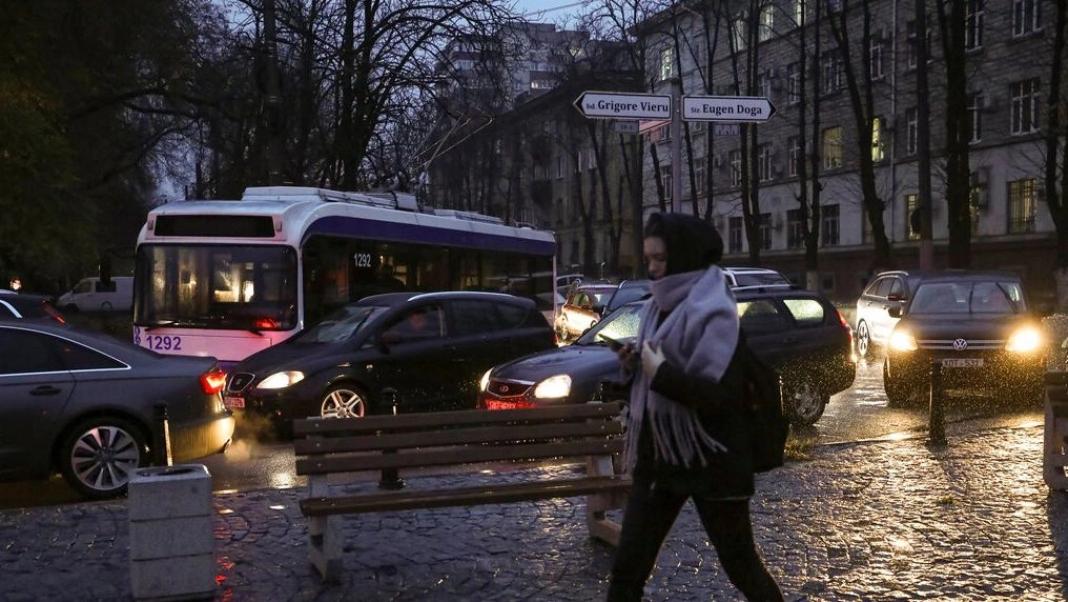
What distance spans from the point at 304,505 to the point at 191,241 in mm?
9907

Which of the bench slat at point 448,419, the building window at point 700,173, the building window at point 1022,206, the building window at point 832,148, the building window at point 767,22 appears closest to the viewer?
the bench slat at point 448,419

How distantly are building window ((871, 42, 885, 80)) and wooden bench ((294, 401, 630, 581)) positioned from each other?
4330cm

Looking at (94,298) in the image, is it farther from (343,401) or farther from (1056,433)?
(1056,433)

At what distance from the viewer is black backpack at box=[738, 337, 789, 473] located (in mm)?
4410

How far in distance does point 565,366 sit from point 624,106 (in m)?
4.67

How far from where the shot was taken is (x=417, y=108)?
2822 centimetres

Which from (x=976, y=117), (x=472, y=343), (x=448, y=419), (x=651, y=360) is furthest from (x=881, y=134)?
(x=651, y=360)

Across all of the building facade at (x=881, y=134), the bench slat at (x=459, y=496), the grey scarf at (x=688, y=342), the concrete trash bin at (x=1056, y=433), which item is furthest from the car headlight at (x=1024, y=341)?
the building facade at (x=881, y=134)

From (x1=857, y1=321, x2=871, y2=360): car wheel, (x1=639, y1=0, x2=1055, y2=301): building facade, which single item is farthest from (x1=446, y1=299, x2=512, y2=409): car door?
(x1=639, y1=0, x2=1055, y2=301): building facade

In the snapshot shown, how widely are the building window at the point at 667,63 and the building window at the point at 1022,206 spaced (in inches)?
861

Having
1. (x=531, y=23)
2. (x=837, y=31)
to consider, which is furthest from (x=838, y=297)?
(x=531, y=23)

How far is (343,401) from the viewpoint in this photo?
12.3m

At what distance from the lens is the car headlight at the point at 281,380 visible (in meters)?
12.0

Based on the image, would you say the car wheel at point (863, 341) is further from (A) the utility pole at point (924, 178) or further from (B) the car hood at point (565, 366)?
(B) the car hood at point (565, 366)
